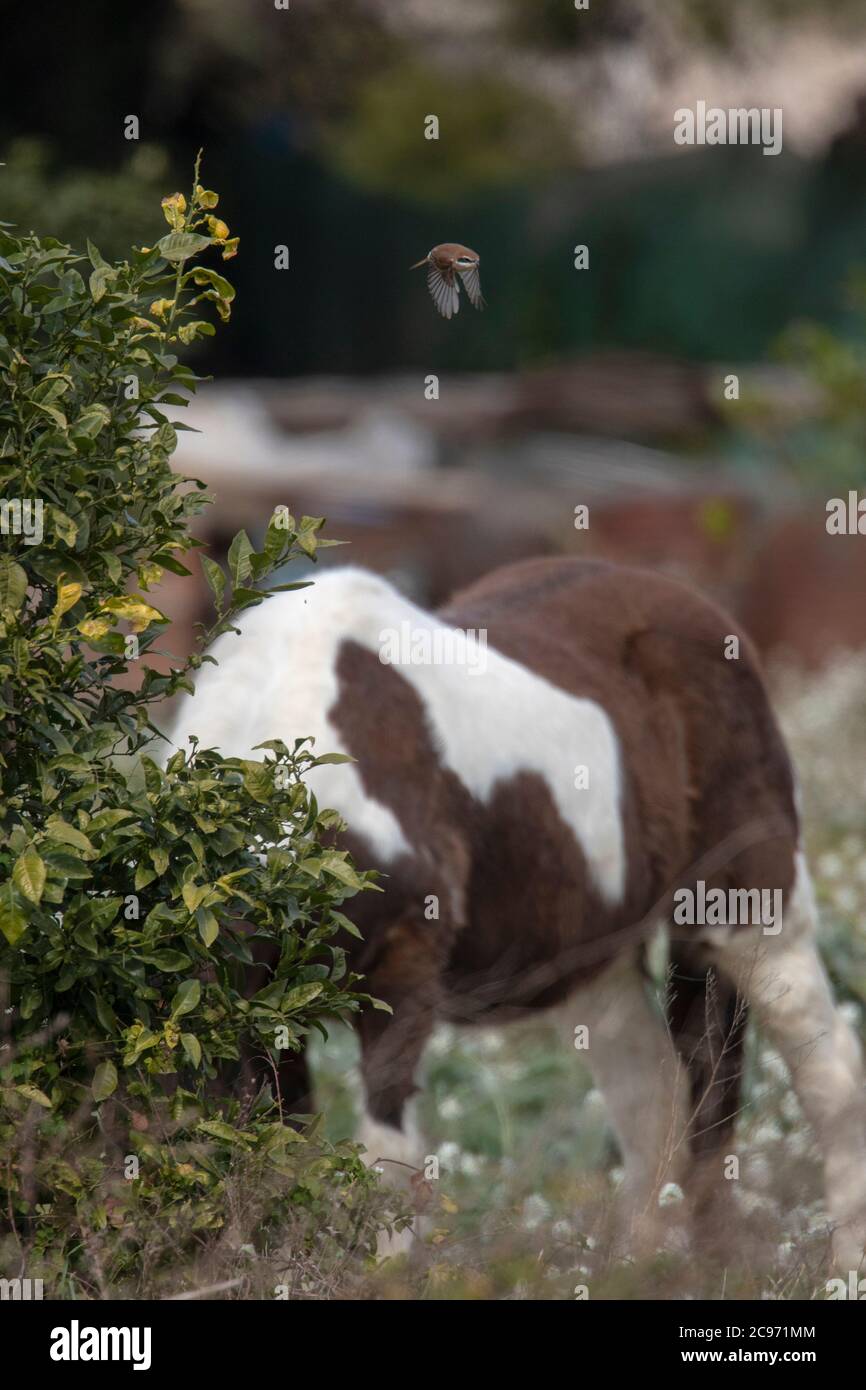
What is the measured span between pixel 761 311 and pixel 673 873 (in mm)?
12189

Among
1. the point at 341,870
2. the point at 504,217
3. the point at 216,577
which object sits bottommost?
the point at 341,870

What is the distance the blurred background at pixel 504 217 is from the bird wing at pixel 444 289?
31.3 ft

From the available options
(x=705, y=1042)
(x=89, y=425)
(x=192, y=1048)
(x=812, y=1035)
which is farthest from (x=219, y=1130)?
(x=812, y=1035)

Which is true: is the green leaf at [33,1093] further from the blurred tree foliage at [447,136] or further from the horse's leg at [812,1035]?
the blurred tree foliage at [447,136]

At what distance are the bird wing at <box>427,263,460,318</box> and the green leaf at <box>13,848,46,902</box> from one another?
63.5 inches

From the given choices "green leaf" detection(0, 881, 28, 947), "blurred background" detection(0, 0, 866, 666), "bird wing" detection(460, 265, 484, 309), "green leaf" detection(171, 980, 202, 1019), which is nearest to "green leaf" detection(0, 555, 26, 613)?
"green leaf" detection(0, 881, 28, 947)

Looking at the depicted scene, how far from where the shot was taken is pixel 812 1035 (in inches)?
198

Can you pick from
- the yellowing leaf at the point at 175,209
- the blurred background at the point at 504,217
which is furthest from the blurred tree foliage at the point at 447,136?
the yellowing leaf at the point at 175,209

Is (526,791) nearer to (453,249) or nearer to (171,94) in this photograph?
(453,249)

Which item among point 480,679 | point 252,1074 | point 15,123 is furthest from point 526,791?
point 15,123

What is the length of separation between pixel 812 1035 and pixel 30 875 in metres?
2.93

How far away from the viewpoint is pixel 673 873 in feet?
16.3

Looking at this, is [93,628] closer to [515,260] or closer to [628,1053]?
[628,1053]

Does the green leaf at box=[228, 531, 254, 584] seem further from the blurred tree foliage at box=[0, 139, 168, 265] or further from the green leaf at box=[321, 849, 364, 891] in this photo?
the blurred tree foliage at box=[0, 139, 168, 265]
